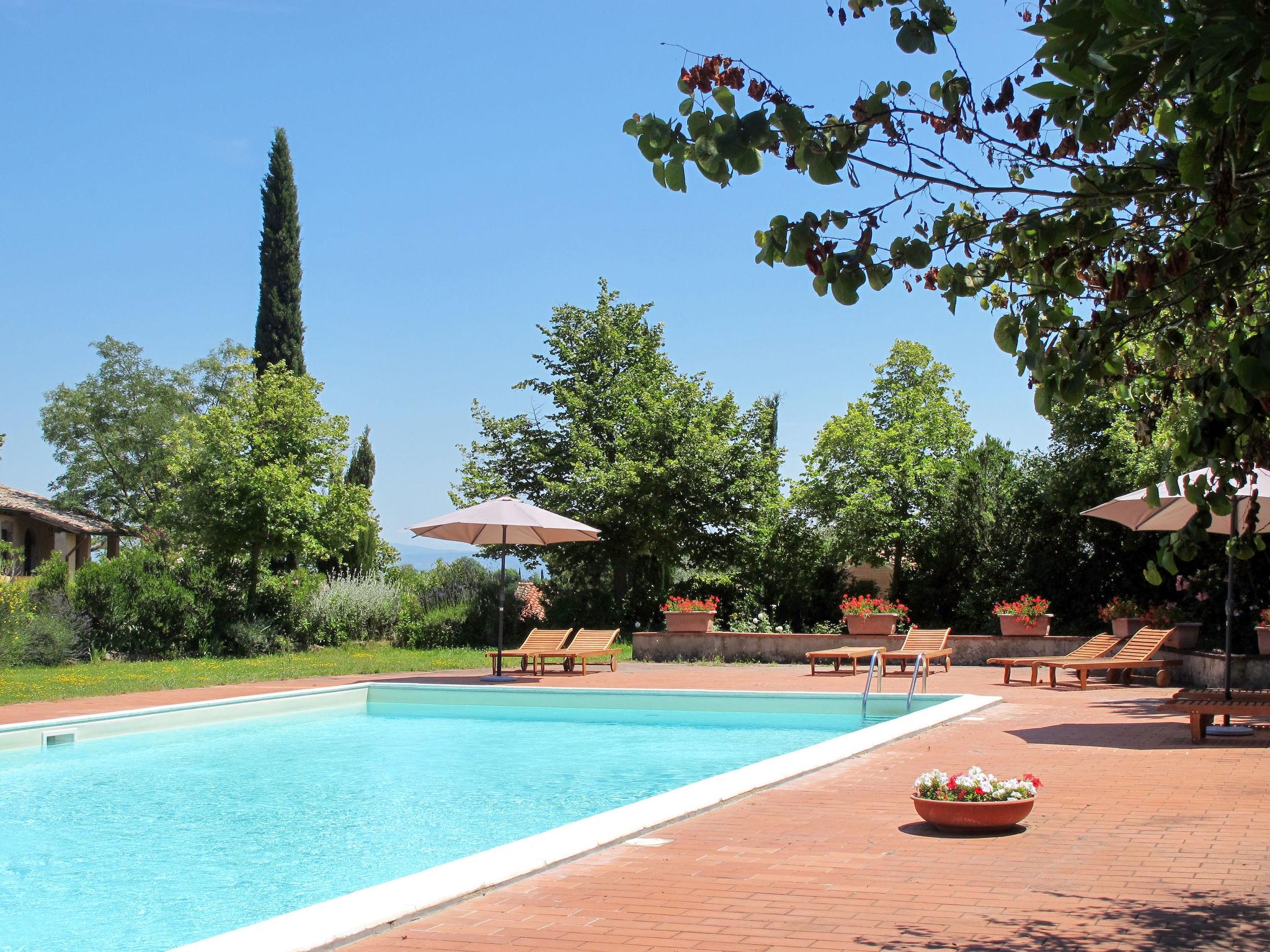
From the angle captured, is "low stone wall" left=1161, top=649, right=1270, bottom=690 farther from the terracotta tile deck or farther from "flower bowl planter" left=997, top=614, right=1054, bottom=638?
the terracotta tile deck

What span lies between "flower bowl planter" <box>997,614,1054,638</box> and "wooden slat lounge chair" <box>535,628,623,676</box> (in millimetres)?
6512

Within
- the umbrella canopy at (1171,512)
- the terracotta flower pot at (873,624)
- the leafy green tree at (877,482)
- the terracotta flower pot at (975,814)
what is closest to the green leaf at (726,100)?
the terracotta flower pot at (975,814)

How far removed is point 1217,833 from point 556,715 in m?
10.1

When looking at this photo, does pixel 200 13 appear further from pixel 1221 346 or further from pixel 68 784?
pixel 1221 346

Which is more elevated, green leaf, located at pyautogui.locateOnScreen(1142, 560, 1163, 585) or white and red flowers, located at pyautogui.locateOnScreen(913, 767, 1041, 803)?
green leaf, located at pyautogui.locateOnScreen(1142, 560, 1163, 585)

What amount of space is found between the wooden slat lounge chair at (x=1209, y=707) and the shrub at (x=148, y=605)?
64.0 ft

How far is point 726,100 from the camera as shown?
3270mm

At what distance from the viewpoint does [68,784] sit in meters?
10.4

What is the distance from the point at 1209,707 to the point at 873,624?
10.7 metres

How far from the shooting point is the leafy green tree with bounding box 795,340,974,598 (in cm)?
2328

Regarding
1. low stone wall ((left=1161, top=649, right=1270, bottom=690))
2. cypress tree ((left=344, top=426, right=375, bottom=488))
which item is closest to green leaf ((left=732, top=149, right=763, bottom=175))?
low stone wall ((left=1161, top=649, right=1270, bottom=690))

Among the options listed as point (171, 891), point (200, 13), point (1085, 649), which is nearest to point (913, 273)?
point (171, 891)

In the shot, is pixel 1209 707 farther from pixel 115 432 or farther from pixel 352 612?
pixel 115 432

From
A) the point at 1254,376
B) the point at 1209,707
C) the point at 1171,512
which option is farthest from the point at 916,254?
the point at 1171,512
